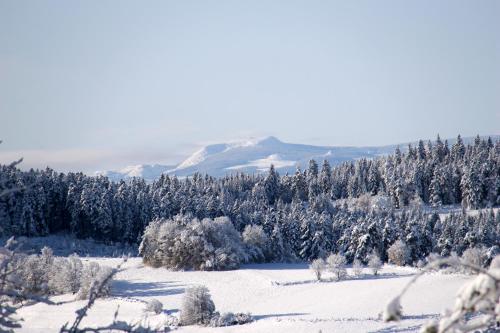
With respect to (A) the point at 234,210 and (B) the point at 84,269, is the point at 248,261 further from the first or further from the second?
(B) the point at 84,269

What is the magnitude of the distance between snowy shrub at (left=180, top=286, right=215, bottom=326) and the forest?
76.0 ft

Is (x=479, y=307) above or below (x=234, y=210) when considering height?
above

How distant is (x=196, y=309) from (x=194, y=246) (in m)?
27.9

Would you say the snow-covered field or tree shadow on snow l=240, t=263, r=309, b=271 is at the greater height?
the snow-covered field

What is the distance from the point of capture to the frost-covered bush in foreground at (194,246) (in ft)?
230

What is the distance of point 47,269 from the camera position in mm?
57906

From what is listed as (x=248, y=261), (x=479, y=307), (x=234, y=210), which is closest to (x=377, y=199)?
(x=234, y=210)

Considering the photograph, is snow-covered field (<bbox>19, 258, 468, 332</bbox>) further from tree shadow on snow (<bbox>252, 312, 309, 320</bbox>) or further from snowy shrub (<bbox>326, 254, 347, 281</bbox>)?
snowy shrub (<bbox>326, 254, 347, 281</bbox>)

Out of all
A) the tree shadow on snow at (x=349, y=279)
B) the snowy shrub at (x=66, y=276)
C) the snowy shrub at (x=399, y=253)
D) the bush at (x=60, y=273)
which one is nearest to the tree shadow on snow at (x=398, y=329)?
the tree shadow on snow at (x=349, y=279)

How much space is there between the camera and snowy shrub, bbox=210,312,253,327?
41.5m

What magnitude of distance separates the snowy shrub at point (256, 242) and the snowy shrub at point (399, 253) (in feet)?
62.8

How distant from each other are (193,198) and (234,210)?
9.43 m

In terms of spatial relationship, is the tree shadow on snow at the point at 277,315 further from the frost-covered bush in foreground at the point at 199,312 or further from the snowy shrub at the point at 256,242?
the snowy shrub at the point at 256,242

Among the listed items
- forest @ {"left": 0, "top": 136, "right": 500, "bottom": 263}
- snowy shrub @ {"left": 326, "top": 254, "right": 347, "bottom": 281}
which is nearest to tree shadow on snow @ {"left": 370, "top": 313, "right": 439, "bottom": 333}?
snowy shrub @ {"left": 326, "top": 254, "right": 347, "bottom": 281}
